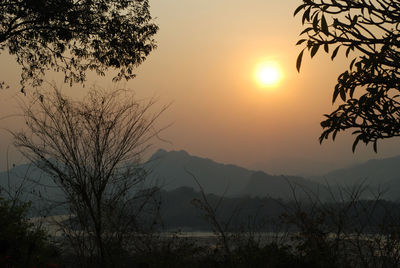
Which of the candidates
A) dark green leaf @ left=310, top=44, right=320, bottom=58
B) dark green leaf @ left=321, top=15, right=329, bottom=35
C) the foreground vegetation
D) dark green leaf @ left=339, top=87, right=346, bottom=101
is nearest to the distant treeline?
the foreground vegetation

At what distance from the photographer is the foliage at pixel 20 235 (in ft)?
21.4

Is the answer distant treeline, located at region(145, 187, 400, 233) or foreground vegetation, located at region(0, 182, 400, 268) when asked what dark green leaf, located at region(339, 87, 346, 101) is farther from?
foreground vegetation, located at region(0, 182, 400, 268)

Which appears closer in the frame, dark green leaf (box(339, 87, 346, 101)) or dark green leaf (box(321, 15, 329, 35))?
dark green leaf (box(321, 15, 329, 35))

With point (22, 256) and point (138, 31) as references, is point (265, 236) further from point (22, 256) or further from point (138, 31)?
point (138, 31)

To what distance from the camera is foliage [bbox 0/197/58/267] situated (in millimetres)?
6508

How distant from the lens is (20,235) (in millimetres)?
6836

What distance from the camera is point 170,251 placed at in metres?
7.46

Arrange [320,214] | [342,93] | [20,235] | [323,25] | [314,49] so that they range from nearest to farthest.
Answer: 1. [323,25]
2. [314,49]
3. [342,93]
4. [20,235]
5. [320,214]

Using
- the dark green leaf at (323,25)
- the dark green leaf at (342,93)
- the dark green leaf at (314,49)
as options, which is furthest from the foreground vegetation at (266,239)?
the dark green leaf at (323,25)

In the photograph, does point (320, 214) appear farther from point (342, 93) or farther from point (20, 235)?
point (20, 235)

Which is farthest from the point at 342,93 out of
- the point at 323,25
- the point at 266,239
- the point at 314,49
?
the point at 266,239

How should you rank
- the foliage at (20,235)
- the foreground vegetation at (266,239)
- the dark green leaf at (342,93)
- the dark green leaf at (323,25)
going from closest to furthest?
the dark green leaf at (323,25), the dark green leaf at (342,93), the foliage at (20,235), the foreground vegetation at (266,239)

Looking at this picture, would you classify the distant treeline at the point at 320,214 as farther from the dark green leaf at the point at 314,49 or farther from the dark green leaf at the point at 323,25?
the dark green leaf at the point at 323,25

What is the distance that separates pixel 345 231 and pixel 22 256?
198 inches
